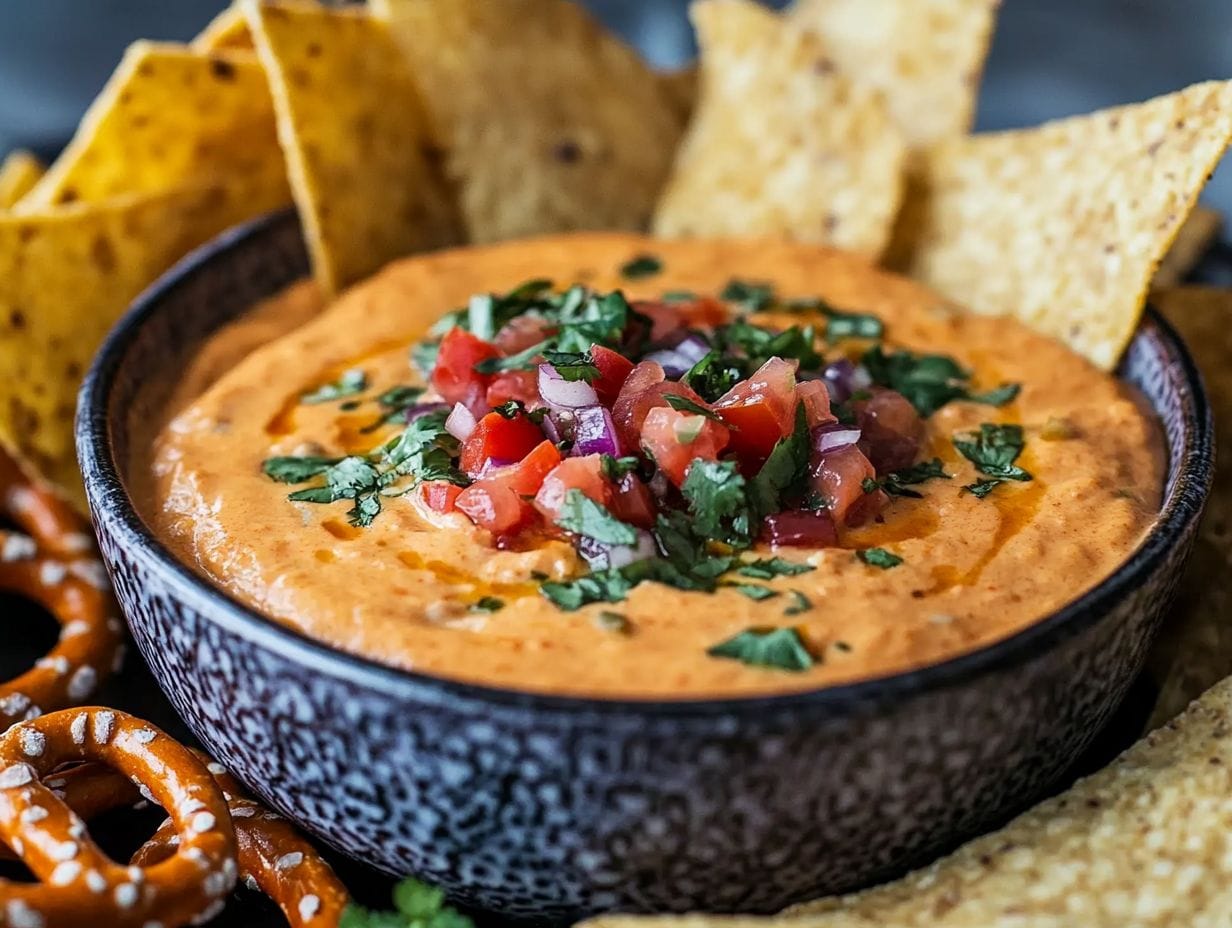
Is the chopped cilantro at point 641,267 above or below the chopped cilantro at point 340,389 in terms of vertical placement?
above

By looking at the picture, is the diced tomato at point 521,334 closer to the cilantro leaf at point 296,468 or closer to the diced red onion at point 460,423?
the diced red onion at point 460,423

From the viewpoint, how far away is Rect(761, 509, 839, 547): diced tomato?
2592mm

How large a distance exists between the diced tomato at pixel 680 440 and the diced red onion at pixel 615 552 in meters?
0.15

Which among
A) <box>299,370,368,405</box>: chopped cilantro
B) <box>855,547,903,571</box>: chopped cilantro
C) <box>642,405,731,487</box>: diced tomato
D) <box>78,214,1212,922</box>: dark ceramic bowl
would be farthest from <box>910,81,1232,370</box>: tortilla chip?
<box>299,370,368,405</box>: chopped cilantro

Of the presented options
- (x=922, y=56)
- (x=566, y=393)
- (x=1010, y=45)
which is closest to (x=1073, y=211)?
(x=922, y=56)

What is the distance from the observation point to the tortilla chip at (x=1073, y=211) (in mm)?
3244

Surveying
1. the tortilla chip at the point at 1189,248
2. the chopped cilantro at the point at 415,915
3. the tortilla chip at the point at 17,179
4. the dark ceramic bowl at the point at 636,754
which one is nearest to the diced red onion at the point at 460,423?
the dark ceramic bowl at the point at 636,754

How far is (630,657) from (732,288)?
166cm

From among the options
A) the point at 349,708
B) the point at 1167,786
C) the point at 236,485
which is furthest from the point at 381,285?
the point at 1167,786

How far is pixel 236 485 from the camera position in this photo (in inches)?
113

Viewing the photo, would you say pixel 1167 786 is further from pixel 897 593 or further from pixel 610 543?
pixel 610 543

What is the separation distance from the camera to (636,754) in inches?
84.2

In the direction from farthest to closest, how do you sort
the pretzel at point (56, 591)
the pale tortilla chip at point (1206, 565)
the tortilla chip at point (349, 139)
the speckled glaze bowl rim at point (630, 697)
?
the tortilla chip at point (349, 139) < the pale tortilla chip at point (1206, 565) < the pretzel at point (56, 591) < the speckled glaze bowl rim at point (630, 697)

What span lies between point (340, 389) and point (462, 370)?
0.37 m
